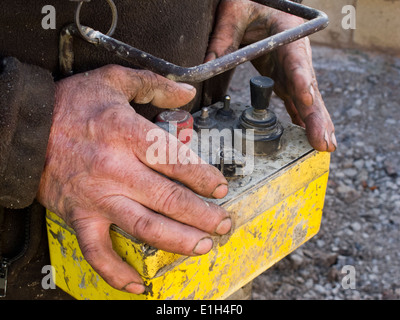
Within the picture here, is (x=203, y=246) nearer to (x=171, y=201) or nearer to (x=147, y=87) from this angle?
(x=171, y=201)

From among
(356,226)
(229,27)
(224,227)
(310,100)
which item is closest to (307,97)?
(310,100)

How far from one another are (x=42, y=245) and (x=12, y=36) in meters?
0.45

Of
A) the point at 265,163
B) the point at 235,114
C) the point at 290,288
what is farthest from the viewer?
the point at 290,288

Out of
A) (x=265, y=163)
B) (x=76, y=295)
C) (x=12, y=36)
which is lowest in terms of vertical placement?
(x=76, y=295)

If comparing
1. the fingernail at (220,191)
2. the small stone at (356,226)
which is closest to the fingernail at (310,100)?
the fingernail at (220,191)

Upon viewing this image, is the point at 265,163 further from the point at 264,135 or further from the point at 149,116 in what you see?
the point at 149,116

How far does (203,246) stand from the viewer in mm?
1009

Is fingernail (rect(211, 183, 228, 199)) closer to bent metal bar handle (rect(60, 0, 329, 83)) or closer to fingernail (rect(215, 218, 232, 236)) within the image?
fingernail (rect(215, 218, 232, 236))

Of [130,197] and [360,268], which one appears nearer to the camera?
[130,197]

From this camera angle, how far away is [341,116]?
101 inches

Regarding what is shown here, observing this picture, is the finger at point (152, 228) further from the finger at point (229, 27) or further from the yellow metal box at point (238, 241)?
the finger at point (229, 27)

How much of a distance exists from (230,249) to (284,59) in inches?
18.5

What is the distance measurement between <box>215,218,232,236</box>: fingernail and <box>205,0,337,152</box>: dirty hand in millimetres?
303

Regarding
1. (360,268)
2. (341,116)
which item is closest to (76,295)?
(360,268)
